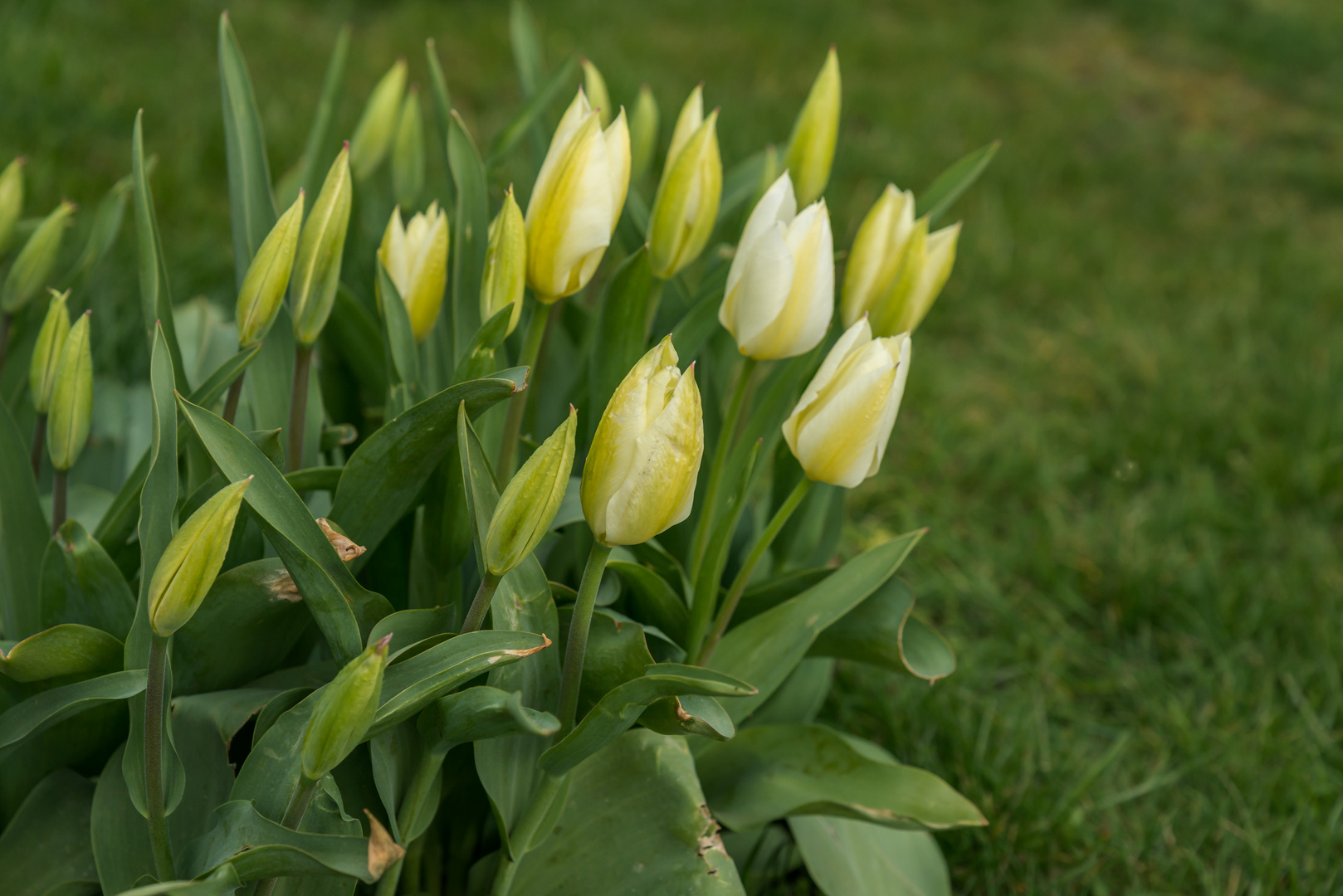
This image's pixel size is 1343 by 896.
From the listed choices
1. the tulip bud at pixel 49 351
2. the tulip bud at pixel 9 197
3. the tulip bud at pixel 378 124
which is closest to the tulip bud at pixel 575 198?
the tulip bud at pixel 49 351

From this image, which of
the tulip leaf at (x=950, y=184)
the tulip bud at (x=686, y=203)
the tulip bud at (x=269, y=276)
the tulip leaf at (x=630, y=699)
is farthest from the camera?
the tulip leaf at (x=950, y=184)

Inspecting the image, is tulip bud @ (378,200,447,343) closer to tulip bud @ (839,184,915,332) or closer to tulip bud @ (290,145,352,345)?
tulip bud @ (290,145,352,345)

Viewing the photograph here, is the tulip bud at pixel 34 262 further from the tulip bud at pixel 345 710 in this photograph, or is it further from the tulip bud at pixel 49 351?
the tulip bud at pixel 345 710

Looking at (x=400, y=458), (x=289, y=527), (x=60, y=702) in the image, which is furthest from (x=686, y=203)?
(x=60, y=702)

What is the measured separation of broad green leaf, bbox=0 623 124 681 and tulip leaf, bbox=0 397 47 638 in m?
0.07

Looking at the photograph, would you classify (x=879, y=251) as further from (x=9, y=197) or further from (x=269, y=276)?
(x=9, y=197)

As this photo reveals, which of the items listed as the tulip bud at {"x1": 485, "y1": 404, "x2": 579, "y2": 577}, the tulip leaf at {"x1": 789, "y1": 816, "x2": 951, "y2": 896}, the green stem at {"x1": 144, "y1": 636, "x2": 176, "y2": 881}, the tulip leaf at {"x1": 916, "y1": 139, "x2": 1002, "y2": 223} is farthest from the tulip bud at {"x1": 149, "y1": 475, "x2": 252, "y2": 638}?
the tulip leaf at {"x1": 916, "y1": 139, "x2": 1002, "y2": 223}

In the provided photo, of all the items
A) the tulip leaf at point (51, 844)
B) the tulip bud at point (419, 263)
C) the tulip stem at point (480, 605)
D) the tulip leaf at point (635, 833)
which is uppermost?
the tulip bud at point (419, 263)

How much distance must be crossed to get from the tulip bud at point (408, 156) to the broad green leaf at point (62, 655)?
2.30ft

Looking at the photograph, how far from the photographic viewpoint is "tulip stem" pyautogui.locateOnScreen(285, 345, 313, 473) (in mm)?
996

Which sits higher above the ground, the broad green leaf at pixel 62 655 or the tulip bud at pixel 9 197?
the tulip bud at pixel 9 197

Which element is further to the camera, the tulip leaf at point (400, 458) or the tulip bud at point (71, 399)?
the tulip bud at point (71, 399)

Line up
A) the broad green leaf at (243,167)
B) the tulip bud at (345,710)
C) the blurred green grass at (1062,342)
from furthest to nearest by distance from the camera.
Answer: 1. the blurred green grass at (1062,342)
2. the broad green leaf at (243,167)
3. the tulip bud at (345,710)

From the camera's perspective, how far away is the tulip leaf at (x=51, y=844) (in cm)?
93
